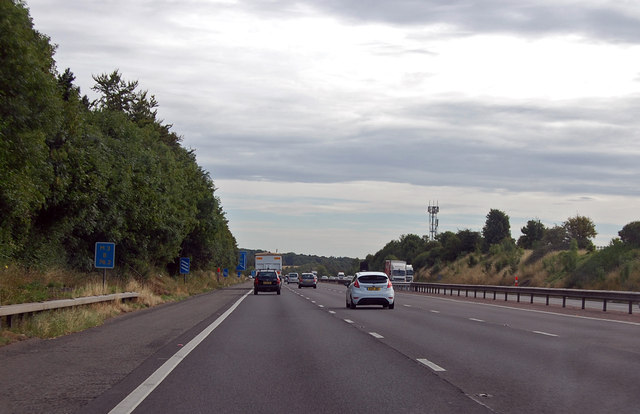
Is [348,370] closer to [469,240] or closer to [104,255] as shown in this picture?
[104,255]

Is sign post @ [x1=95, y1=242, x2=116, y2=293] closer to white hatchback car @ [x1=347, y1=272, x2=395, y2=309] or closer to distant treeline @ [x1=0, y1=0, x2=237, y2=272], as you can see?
distant treeline @ [x1=0, y1=0, x2=237, y2=272]

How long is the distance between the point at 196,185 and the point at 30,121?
1540 inches

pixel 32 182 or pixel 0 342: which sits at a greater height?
pixel 32 182

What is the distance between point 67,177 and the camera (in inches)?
1216

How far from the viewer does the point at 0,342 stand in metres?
14.4

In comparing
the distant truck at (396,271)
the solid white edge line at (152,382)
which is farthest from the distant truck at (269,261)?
the solid white edge line at (152,382)

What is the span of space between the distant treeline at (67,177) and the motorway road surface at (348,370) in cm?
846

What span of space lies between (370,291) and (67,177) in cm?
1279

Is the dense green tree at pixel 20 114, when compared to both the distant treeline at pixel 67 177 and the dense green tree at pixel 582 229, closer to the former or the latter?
the distant treeline at pixel 67 177

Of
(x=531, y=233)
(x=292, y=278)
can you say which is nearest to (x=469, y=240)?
(x=531, y=233)

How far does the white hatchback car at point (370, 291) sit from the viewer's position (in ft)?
101

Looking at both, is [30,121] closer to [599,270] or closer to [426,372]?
[426,372]

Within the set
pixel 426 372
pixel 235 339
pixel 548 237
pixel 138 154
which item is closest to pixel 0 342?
pixel 235 339

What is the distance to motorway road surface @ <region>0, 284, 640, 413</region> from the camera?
27.8 ft
